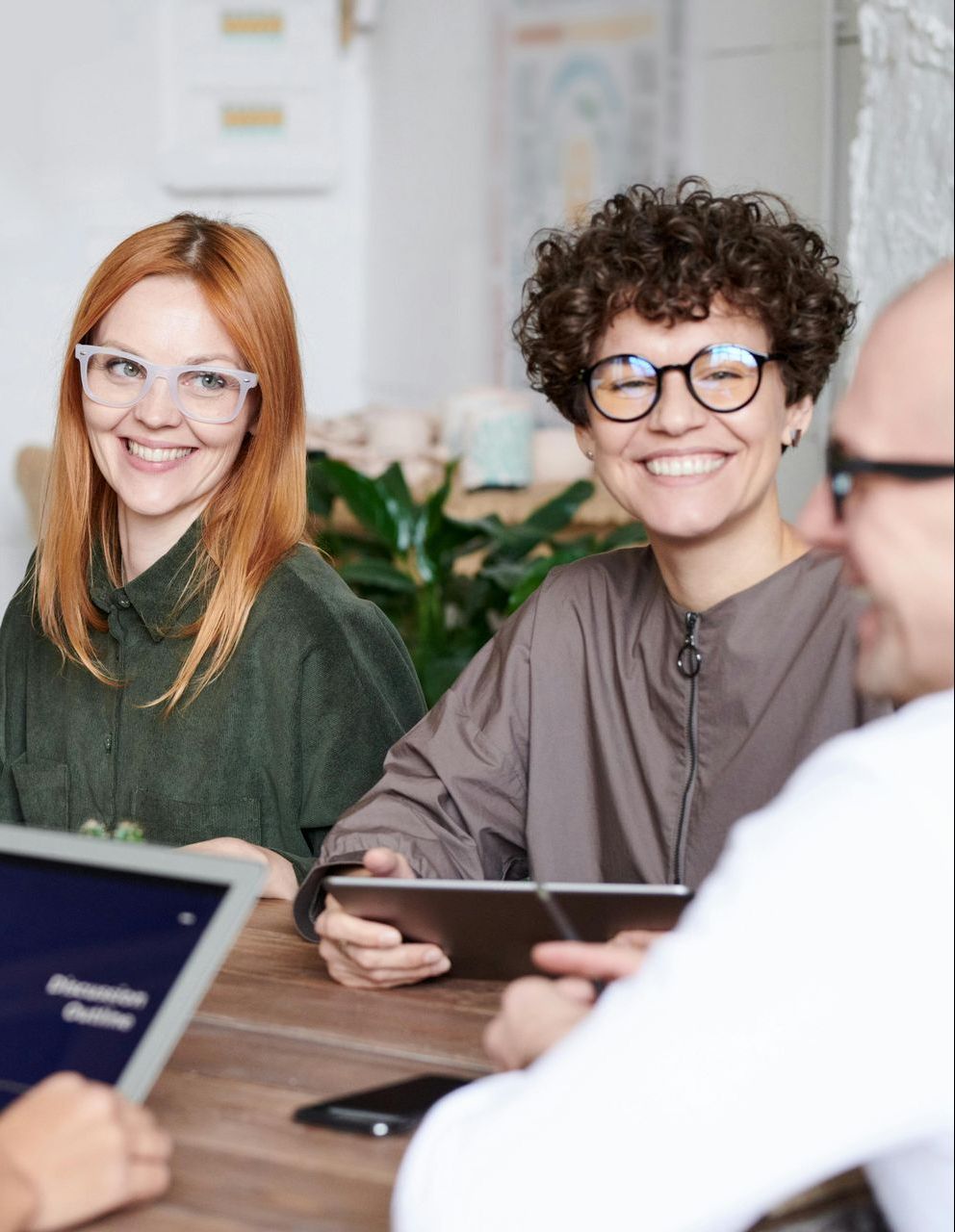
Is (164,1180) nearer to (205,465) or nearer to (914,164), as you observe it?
(205,465)

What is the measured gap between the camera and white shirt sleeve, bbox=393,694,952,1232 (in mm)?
758

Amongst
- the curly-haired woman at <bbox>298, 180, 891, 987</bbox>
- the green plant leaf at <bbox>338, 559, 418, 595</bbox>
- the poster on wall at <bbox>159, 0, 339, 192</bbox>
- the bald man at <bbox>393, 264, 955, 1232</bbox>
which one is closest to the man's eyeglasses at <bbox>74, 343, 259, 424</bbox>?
the curly-haired woman at <bbox>298, 180, 891, 987</bbox>

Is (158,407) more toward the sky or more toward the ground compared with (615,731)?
more toward the sky

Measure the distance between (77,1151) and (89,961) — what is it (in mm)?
149

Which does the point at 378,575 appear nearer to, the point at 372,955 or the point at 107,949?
the point at 372,955

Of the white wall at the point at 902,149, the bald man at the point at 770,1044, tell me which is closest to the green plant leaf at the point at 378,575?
the white wall at the point at 902,149

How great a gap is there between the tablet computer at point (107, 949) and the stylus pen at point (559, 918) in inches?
10.2

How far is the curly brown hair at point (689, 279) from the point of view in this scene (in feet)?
5.72

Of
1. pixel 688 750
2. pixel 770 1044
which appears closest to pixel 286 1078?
pixel 770 1044

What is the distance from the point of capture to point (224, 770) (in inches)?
81.0

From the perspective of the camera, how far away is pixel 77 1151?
0.97m

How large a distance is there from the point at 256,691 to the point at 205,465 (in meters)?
0.32

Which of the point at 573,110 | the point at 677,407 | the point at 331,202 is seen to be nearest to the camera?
the point at 677,407

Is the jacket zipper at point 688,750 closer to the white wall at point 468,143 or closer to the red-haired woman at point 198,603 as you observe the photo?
the red-haired woman at point 198,603
